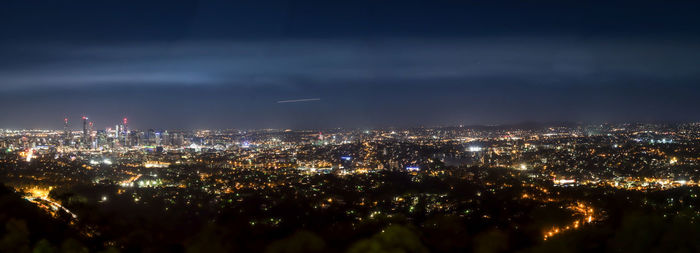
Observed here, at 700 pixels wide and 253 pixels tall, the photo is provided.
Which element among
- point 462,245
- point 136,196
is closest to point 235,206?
point 136,196

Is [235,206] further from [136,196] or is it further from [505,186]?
[505,186]

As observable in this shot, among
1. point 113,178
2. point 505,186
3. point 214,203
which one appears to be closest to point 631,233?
point 214,203

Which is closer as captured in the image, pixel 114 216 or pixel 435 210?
pixel 114 216

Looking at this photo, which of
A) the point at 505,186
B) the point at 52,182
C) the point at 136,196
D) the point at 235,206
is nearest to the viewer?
the point at 235,206

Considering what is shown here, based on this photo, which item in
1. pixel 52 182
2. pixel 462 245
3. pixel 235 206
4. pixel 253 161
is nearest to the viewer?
pixel 462 245

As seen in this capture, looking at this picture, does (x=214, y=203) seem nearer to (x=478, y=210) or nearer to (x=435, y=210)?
(x=435, y=210)

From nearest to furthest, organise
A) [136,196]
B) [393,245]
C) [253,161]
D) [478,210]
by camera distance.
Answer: [393,245] → [478,210] → [136,196] → [253,161]

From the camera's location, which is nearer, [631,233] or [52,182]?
[631,233]

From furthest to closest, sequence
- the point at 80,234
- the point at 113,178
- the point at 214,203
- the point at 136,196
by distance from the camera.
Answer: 1. the point at 113,178
2. the point at 136,196
3. the point at 214,203
4. the point at 80,234
